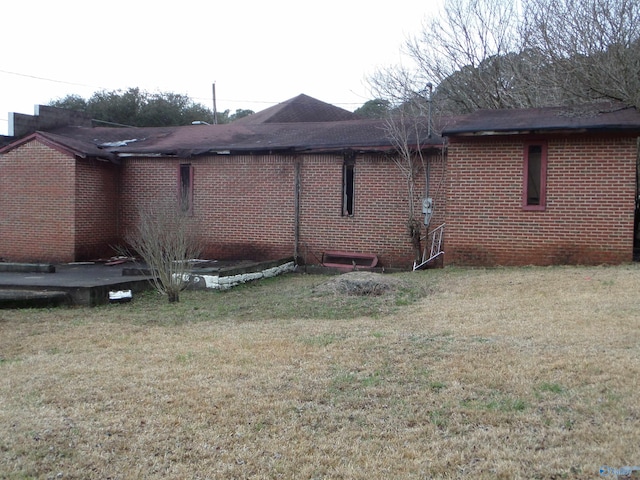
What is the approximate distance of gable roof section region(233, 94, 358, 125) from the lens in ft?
97.0

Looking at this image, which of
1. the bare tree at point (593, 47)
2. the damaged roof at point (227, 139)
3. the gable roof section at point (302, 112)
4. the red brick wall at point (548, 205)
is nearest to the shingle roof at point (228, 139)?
the damaged roof at point (227, 139)

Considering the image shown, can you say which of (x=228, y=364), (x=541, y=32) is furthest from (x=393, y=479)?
(x=541, y=32)

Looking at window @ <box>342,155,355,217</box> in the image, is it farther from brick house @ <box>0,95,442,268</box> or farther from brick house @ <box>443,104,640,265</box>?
brick house @ <box>443,104,640,265</box>

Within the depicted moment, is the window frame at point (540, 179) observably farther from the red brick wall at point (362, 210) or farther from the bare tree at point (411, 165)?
the bare tree at point (411, 165)

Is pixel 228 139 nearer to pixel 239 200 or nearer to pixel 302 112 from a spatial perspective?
pixel 239 200

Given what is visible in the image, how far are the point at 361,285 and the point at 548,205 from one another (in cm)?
462

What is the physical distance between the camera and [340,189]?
15.0 meters

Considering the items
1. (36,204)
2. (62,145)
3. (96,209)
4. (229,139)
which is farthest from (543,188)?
(36,204)

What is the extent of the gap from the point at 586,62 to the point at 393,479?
56.2 feet

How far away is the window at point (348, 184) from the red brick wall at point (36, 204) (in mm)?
6644

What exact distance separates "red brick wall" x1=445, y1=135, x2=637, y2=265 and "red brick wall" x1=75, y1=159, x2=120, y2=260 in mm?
8946

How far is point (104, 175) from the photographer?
54.3ft

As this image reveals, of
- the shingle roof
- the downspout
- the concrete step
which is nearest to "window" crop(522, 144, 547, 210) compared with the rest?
the shingle roof

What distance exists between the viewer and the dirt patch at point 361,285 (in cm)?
1018
